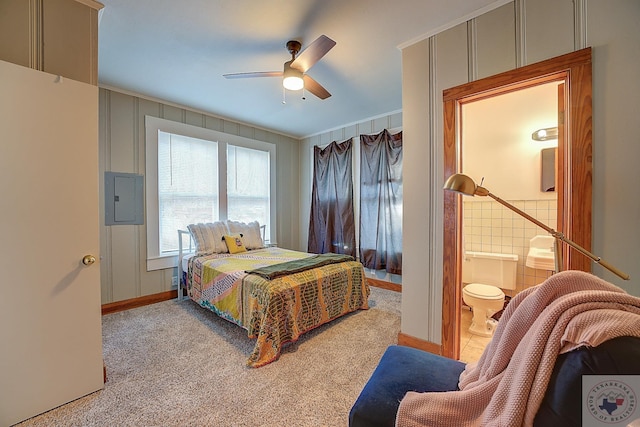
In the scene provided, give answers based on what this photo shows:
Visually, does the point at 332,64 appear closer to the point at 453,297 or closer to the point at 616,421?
the point at 453,297

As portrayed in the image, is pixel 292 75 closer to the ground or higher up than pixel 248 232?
higher up

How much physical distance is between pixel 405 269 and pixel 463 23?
6.37ft

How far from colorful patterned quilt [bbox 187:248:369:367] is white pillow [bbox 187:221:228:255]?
157 millimetres

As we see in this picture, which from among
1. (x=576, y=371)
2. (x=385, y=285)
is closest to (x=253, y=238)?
(x=385, y=285)

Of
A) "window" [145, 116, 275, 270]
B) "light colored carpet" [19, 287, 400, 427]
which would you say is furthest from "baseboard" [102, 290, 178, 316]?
"window" [145, 116, 275, 270]

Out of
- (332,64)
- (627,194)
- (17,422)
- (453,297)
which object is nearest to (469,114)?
(332,64)

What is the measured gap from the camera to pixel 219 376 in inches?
74.5

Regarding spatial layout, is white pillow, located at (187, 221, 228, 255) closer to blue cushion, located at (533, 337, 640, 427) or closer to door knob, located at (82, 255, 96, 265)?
door knob, located at (82, 255, 96, 265)

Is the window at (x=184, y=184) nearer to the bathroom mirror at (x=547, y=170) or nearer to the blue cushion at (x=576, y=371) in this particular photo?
the blue cushion at (x=576, y=371)

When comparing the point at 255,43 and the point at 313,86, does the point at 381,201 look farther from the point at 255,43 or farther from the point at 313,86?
the point at 255,43

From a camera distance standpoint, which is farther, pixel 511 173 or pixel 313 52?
pixel 511 173

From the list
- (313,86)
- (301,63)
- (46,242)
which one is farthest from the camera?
(313,86)

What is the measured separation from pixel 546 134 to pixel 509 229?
1034mm

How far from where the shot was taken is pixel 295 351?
87.5 inches
